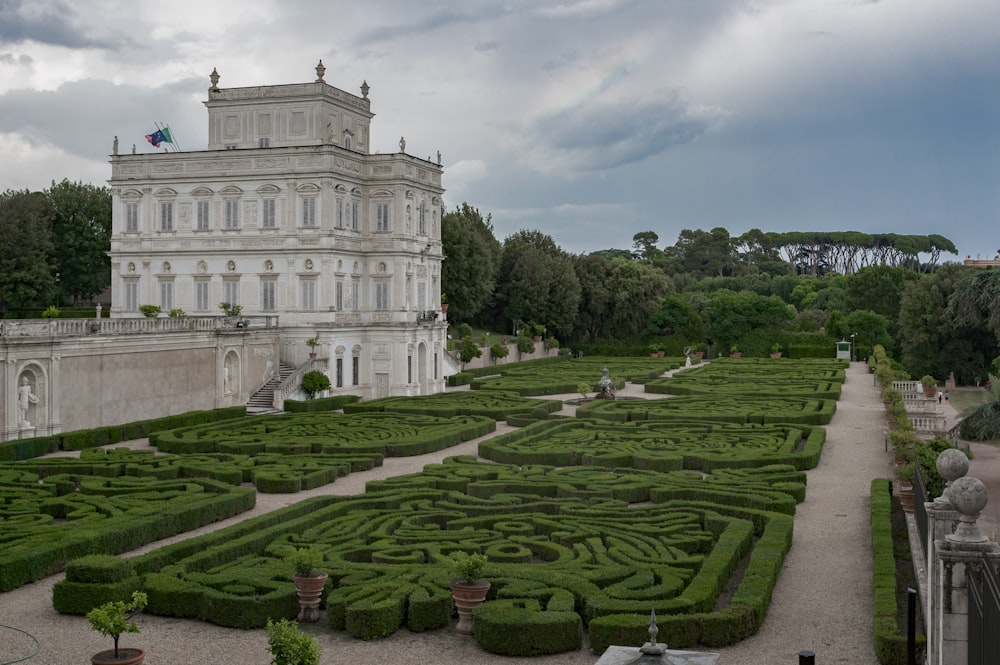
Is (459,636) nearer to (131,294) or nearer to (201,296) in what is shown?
(201,296)

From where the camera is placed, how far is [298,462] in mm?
26141

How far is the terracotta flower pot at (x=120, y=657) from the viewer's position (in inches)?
470

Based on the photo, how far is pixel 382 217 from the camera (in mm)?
48562

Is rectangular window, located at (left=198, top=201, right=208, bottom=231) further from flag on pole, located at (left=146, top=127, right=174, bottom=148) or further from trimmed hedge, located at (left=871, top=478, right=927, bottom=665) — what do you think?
trimmed hedge, located at (left=871, top=478, right=927, bottom=665)

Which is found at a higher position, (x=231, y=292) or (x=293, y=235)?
(x=293, y=235)

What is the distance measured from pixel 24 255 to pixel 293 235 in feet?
62.2

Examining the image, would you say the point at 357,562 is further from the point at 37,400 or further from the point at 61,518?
the point at 37,400

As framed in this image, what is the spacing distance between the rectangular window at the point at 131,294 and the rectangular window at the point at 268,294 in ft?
20.5

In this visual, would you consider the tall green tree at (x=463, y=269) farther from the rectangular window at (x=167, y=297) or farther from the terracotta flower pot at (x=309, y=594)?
the terracotta flower pot at (x=309, y=594)

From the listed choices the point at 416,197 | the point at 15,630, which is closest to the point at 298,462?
the point at 15,630

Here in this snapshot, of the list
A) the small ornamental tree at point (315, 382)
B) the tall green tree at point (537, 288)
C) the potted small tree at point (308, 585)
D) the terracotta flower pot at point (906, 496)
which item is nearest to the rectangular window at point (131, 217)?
the small ornamental tree at point (315, 382)

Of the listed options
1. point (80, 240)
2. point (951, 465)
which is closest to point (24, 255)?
point (80, 240)

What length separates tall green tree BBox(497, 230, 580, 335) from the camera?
244 feet

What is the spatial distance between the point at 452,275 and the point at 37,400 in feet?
120
